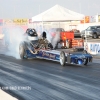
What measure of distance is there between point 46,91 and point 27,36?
9.92 meters

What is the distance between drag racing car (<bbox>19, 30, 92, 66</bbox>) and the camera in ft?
44.7

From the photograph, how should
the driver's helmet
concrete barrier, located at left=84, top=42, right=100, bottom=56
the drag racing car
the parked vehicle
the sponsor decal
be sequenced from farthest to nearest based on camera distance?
the parked vehicle → concrete barrier, located at left=84, top=42, right=100, bottom=56 → the driver's helmet → the sponsor decal → the drag racing car

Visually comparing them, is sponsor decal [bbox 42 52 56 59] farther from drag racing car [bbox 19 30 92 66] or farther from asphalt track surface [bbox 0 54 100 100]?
asphalt track surface [bbox 0 54 100 100]

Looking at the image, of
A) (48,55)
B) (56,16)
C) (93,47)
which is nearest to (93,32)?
(56,16)

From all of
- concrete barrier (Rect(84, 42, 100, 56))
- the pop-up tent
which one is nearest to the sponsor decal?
concrete barrier (Rect(84, 42, 100, 56))

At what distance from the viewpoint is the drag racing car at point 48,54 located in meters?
13.6

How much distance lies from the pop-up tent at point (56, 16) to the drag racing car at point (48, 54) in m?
8.78

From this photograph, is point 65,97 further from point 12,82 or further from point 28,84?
point 12,82

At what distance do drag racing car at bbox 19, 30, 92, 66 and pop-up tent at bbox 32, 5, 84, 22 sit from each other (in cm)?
878

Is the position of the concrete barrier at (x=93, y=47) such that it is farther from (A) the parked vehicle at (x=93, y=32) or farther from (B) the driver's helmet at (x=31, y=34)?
(A) the parked vehicle at (x=93, y=32)

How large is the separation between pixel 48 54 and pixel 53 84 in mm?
5766

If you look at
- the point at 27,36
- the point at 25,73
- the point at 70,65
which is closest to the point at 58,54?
the point at 70,65

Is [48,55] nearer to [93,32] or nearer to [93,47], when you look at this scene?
[93,47]

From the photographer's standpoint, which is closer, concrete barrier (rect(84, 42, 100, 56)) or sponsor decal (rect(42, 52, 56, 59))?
sponsor decal (rect(42, 52, 56, 59))
